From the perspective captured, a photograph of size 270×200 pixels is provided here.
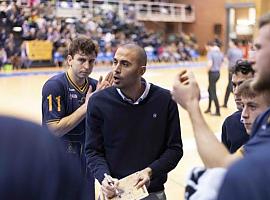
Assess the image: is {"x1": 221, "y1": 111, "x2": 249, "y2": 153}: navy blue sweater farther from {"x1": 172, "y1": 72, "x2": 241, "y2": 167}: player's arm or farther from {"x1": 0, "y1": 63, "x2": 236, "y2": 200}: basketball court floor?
{"x1": 172, "y1": 72, "x2": 241, "y2": 167}: player's arm

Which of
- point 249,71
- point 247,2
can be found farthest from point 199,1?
point 249,71

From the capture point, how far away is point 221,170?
1.44 metres

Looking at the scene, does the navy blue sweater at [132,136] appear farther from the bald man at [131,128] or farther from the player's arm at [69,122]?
the player's arm at [69,122]

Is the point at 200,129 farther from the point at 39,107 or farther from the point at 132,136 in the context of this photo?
the point at 39,107

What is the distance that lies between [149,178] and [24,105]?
842cm

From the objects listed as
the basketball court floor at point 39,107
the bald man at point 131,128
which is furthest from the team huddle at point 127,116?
the basketball court floor at point 39,107

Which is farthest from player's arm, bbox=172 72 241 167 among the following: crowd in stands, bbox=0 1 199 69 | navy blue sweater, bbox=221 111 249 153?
crowd in stands, bbox=0 1 199 69

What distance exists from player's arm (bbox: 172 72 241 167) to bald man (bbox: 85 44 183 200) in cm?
104

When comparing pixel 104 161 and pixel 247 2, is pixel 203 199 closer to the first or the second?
pixel 104 161

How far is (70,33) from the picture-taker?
24344mm

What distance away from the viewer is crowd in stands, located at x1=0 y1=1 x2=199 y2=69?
22156 mm

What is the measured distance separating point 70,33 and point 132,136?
2211cm

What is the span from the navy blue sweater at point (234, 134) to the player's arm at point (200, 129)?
38.1 inches

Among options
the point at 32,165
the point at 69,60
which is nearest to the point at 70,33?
the point at 69,60
